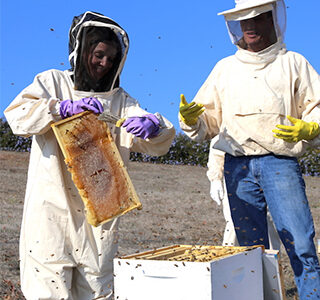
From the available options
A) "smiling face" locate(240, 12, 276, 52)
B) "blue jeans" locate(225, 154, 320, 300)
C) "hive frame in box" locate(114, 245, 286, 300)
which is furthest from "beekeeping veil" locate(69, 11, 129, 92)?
"hive frame in box" locate(114, 245, 286, 300)

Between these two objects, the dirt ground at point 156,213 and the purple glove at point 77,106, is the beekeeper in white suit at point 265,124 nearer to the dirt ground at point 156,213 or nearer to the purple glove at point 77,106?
the purple glove at point 77,106

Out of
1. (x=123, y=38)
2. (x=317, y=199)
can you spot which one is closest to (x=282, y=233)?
(x=123, y=38)

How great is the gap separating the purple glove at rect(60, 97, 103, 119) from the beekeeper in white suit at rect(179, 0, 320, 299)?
1.64 ft

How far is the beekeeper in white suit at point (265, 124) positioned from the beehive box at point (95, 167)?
48 cm

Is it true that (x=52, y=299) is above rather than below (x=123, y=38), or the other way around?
below

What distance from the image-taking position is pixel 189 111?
3135 mm

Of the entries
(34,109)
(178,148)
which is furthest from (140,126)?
(178,148)

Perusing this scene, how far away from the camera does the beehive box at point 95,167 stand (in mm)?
3049

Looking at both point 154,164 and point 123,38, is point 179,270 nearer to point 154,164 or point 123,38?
point 123,38

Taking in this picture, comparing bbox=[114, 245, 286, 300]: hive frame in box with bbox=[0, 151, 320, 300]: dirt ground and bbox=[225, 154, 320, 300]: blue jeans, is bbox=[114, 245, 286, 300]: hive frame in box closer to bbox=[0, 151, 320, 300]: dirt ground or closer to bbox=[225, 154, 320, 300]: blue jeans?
bbox=[225, 154, 320, 300]: blue jeans

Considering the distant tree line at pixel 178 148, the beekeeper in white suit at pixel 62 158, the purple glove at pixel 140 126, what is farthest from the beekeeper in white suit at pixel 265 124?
the distant tree line at pixel 178 148

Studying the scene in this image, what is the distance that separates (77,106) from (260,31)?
45.3 inches

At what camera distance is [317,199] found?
12.0 metres

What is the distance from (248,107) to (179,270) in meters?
1.16
